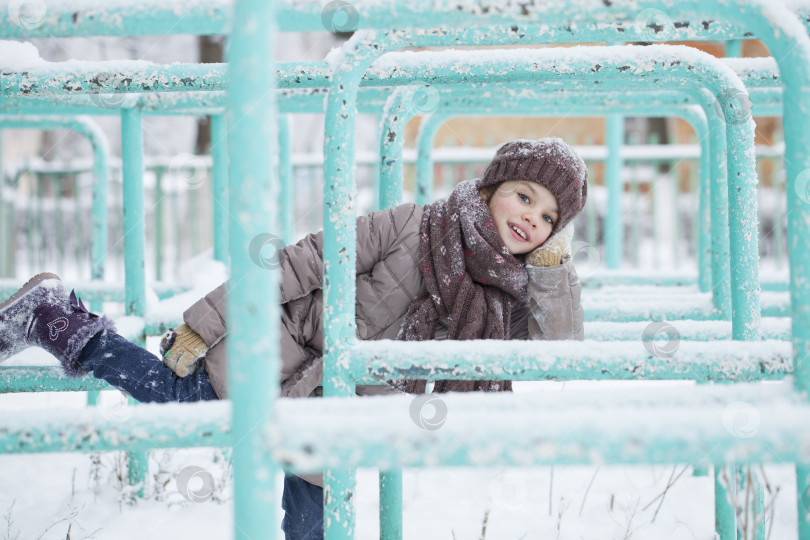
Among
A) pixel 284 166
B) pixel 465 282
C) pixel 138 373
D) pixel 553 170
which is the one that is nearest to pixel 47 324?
pixel 138 373

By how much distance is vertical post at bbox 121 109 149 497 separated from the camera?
1.84 metres

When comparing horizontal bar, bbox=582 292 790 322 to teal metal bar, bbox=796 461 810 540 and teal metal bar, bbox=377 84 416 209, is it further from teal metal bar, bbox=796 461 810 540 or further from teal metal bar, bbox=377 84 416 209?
teal metal bar, bbox=796 461 810 540

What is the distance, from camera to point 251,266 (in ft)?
1.99

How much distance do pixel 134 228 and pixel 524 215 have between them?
1.06 meters

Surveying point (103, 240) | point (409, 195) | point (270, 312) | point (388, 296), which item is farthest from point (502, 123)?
point (270, 312)

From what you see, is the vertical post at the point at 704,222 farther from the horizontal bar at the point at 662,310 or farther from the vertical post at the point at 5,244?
the vertical post at the point at 5,244

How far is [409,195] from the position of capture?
7645 millimetres

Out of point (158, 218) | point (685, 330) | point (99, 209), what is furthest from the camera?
point (158, 218)

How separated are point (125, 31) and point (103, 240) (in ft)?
6.85

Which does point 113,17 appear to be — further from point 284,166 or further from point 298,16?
point 284,166

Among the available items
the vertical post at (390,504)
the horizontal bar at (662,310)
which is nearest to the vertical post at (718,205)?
the horizontal bar at (662,310)

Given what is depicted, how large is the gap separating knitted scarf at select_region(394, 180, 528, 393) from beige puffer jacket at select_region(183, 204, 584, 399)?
38mm

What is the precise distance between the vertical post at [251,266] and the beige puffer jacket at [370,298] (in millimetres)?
717

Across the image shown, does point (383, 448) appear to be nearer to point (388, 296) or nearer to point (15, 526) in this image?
point (388, 296)
